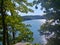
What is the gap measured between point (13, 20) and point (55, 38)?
915 centimetres

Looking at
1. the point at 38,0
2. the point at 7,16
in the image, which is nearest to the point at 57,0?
the point at 38,0

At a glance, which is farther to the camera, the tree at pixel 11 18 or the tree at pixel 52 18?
the tree at pixel 52 18

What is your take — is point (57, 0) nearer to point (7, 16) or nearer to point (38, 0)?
point (38, 0)

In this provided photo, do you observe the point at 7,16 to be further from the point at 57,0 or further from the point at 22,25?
the point at 57,0

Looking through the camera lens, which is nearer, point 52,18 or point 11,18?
point 11,18

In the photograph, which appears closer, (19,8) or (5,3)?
(5,3)

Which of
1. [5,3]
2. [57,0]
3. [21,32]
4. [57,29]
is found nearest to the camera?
[5,3]

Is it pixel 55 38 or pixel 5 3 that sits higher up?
pixel 5 3

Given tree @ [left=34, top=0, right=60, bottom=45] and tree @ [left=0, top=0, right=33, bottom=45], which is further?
tree @ [left=34, top=0, right=60, bottom=45]

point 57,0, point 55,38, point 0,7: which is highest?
point 57,0

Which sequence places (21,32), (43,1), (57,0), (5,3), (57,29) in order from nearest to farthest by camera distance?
(5,3) < (21,32) < (57,0) < (43,1) < (57,29)

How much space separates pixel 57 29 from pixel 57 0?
3078 millimetres

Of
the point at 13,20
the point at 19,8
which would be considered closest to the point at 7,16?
the point at 13,20

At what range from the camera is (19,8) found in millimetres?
8727
